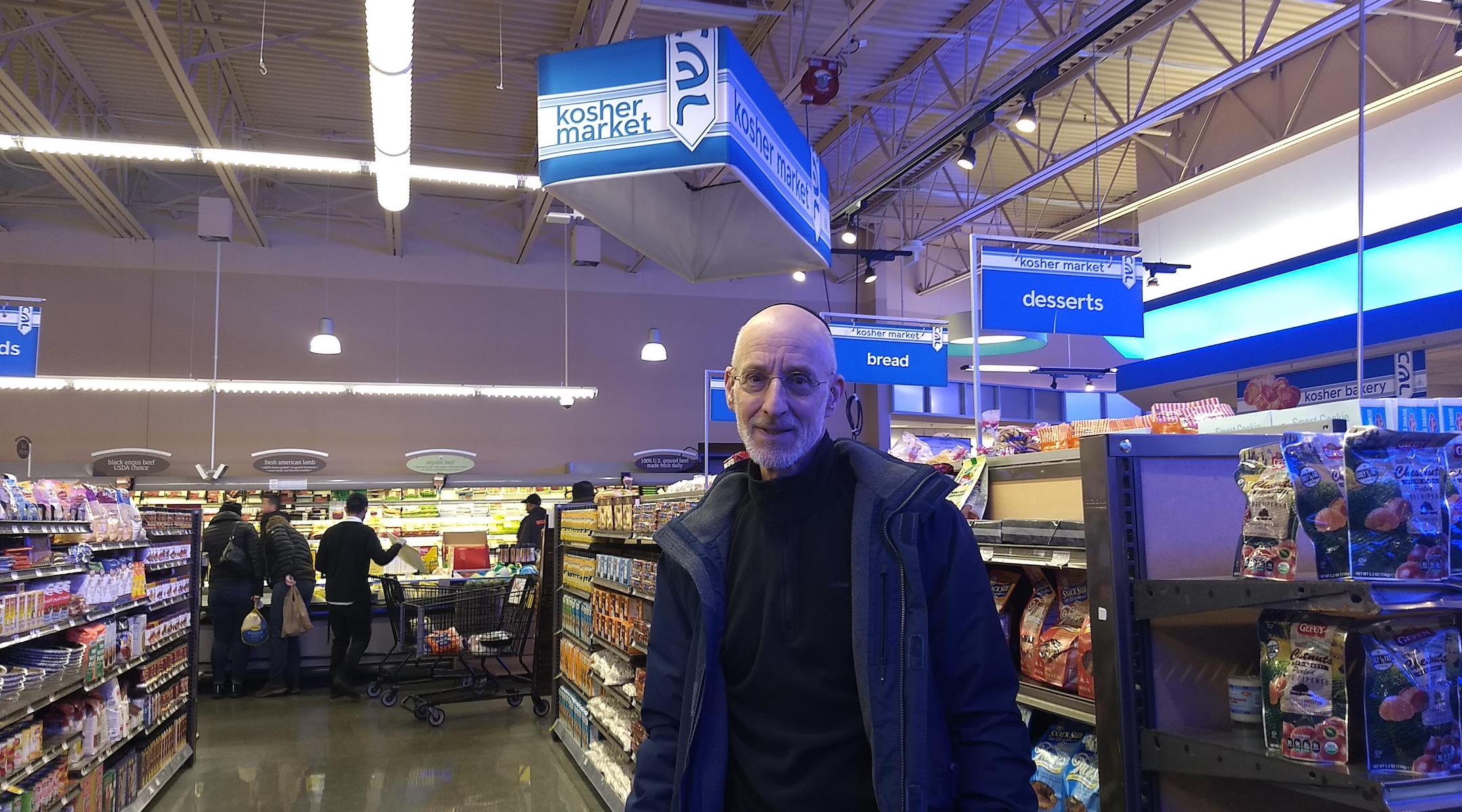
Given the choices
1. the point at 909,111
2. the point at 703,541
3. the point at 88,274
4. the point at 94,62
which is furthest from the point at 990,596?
the point at 88,274

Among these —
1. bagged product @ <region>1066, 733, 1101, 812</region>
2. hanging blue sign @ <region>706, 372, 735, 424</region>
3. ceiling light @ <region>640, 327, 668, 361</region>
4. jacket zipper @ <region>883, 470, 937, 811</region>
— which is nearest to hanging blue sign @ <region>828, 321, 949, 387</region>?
hanging blue sign @ <region>706, 372, 735, 424</region>

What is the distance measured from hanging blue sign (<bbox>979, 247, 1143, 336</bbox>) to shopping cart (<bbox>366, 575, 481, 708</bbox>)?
17.1 feet

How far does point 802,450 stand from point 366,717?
792 centimetres

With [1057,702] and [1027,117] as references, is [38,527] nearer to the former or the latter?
[1057,702]

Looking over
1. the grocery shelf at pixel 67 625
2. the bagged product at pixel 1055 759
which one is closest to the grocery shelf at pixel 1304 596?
the bagged product at pixel 1055 759

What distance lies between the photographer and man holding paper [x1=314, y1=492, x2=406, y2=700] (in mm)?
9578

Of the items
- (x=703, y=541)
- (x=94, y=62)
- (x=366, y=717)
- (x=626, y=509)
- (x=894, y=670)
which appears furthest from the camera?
(x=94, y=62)

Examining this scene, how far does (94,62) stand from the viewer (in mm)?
10039

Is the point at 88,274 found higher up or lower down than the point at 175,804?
higher up

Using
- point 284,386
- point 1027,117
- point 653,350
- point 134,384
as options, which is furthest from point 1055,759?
point 134,384

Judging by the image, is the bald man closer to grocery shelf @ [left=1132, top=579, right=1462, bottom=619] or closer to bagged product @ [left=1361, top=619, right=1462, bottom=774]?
grocery shelf @ [left=1132, top=579, right=1462, bottom=619]

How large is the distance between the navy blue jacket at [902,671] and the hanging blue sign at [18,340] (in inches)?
315

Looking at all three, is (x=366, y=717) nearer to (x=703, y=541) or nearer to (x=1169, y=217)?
(x=703, y=541)

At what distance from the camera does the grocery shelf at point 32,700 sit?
3.76m
